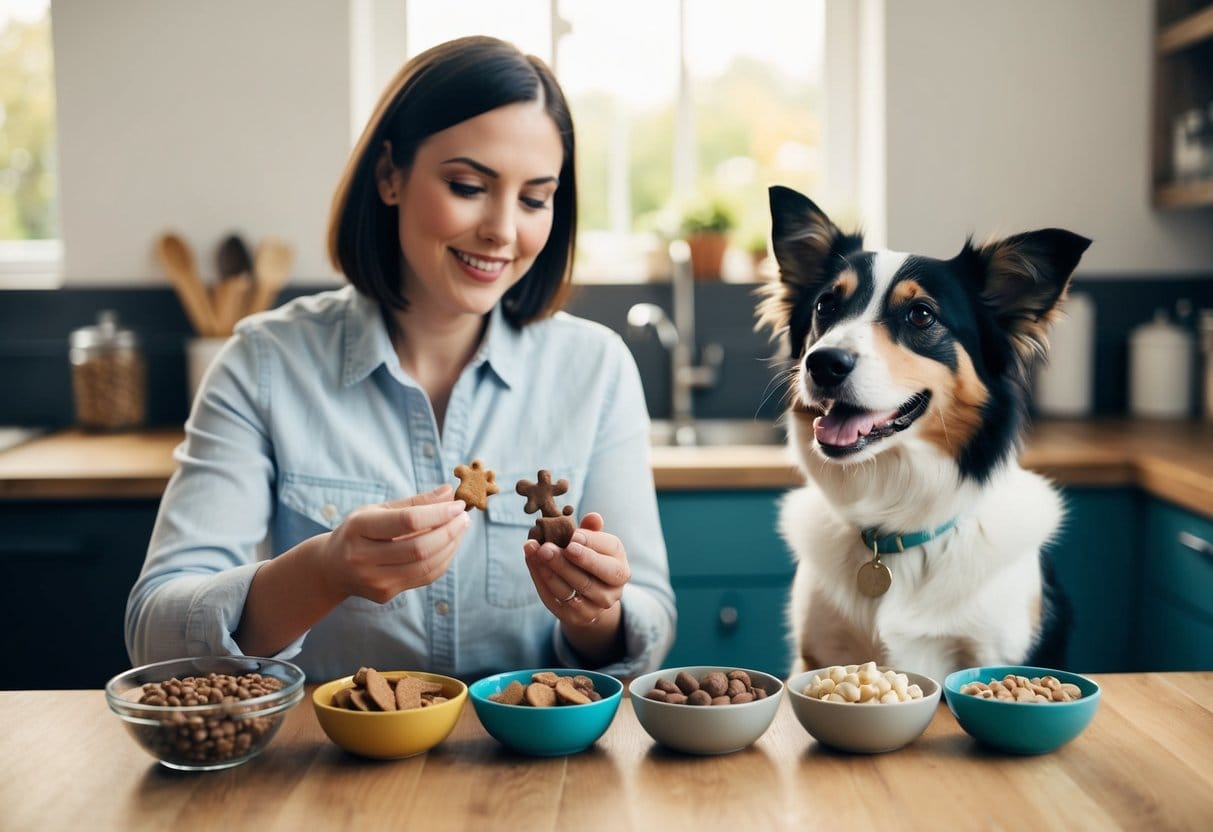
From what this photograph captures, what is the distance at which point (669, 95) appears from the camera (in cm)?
353

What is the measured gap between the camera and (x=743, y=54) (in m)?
3.51

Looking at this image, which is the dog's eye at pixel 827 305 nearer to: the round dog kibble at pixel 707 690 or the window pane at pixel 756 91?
the round dog kibble at pixel 707 690

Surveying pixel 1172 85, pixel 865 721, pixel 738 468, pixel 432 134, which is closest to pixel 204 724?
pixel 865 721

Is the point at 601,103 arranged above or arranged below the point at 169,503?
above

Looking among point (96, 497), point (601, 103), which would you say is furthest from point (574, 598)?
point (601, 103)

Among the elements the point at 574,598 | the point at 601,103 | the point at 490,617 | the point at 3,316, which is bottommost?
the point at 490,617

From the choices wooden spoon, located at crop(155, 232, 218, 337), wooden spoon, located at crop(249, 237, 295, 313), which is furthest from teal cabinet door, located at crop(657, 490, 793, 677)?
wooden spoon, located at crop(155, 232, 218, 337)

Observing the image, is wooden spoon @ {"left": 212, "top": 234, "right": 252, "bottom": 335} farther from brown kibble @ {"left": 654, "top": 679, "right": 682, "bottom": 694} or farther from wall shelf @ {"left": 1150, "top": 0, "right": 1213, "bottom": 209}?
wall shelf @ {"left": 1150, "top": 0, "right": 1213, "bottom": 209}

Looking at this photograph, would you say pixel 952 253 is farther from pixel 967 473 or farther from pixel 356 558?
pixel 356 558

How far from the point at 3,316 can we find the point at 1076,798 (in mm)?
3064

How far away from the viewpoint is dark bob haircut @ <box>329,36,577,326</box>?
158 cm

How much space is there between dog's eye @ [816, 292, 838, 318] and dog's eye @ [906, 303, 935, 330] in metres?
0.11

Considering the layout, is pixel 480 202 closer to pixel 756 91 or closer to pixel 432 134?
pixel 432 134

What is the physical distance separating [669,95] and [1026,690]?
2676 mm
